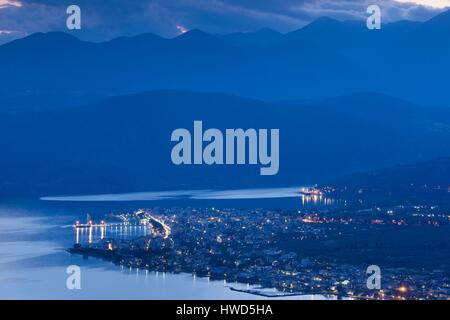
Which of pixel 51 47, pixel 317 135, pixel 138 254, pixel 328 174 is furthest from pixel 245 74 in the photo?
pixel 138 254

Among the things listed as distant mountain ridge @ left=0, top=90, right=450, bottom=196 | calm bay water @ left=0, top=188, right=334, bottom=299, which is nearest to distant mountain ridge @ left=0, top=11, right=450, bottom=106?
distant mountain ridge @ left=0, top=90, right=450, bottom=196

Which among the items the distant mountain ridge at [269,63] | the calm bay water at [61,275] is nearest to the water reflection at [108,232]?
the calm bay water at [61,275]

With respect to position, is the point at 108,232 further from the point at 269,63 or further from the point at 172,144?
the point at 269,63

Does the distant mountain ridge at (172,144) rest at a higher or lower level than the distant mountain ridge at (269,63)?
lower

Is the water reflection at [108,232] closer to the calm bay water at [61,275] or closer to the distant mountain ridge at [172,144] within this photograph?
the calm bay water at [61,275]

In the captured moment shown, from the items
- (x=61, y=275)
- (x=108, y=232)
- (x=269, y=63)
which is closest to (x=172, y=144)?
(x=108, y=232)

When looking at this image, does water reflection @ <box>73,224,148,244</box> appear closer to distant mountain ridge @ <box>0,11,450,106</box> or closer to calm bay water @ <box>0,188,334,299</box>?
calm bay water @ <box>0,188,334,299</box>
